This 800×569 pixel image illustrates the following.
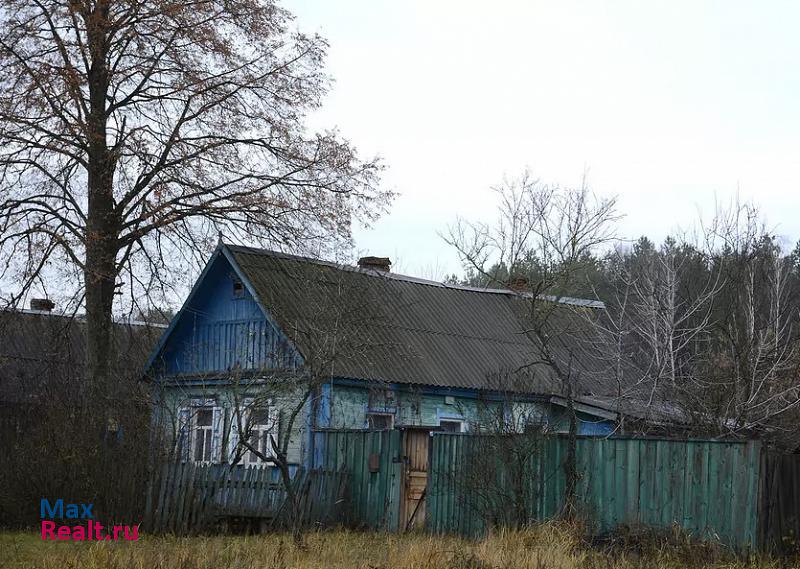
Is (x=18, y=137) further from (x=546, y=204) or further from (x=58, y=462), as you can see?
(x=546, y=204)

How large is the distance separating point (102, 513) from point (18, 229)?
7.27 meters

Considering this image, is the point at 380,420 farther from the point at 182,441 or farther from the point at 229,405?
the point at 182,441

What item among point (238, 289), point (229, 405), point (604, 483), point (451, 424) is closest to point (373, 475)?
point (604, 483)

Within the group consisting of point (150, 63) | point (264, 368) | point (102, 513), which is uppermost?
point (150, 63)

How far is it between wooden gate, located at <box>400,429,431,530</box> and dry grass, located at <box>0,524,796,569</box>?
173 centimetres

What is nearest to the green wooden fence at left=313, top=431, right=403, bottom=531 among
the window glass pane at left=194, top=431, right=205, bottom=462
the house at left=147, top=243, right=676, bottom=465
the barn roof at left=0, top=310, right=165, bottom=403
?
the house at left=147, top=243, right=676, bottom=465

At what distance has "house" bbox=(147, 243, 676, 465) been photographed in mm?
20672

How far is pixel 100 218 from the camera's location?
21594 mm

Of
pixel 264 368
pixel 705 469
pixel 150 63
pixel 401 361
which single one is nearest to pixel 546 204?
pixel 401 361

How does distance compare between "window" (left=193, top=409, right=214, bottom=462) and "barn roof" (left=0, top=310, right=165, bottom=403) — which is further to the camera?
"window" (left=193, top=409, right=214, bottom=462)

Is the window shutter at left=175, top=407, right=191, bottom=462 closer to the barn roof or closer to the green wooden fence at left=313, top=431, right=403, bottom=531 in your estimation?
the barn roof

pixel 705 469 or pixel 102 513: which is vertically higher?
pixel 705 469

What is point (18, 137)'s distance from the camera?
20.3 meters

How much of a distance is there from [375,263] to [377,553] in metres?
13.4
